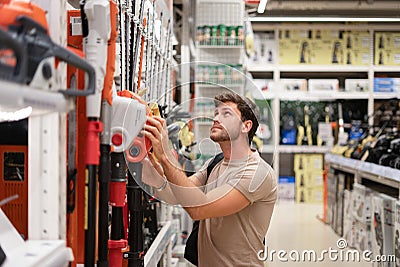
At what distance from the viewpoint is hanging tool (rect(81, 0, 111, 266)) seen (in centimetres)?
131

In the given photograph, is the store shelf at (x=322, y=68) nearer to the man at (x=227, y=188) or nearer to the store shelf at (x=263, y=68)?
the store shelf at (x=263, y=68)

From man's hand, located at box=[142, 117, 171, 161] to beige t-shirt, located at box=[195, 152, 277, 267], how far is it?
18.9 inches

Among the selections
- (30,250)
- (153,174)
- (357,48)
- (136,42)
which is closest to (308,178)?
(357,48)

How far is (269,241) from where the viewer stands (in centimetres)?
667

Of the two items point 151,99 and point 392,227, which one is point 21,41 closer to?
point 151,99

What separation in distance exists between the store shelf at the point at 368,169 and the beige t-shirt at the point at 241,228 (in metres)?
2.41

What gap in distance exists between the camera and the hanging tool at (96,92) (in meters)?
1.31

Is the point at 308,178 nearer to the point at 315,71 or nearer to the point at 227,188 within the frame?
the point at 315,71

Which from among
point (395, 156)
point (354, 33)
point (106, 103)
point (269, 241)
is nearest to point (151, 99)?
point (106, 103)

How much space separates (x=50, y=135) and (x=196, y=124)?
6.14ft

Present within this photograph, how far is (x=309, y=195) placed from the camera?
32.6 ft

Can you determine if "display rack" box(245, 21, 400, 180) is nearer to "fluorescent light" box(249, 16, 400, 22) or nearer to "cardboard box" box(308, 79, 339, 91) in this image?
"cardboard box" box(308, 79, 339, 91)

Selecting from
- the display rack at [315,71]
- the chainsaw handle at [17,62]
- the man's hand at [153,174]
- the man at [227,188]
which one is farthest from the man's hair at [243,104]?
the display rack at [315,71]

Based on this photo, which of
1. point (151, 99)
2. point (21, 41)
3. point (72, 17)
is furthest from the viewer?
point (151, 99)
